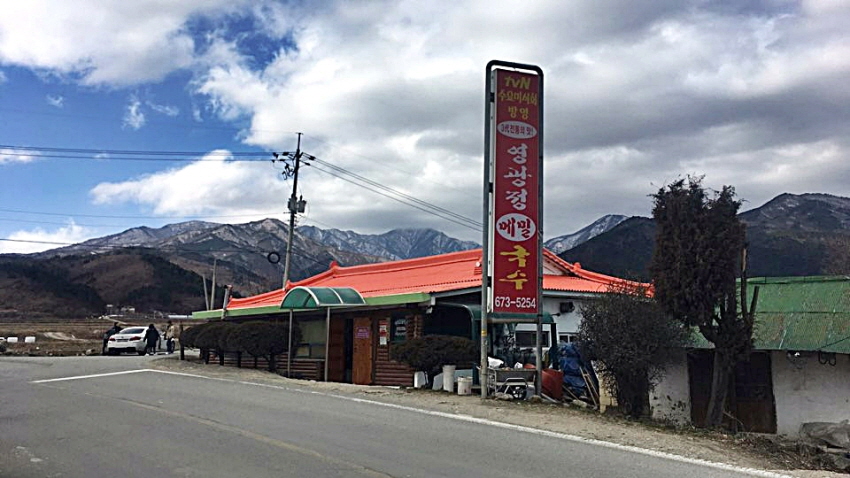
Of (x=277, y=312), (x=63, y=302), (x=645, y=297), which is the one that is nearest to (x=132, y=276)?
(x=63, y=302)

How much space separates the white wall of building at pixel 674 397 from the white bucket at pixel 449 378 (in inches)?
185

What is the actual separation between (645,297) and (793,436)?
445 centimetres

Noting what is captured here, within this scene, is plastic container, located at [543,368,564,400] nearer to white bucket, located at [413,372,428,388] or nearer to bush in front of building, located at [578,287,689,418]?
bush in front of building, located at [578,287,689,418]

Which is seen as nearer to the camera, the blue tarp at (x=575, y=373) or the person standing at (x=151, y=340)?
the blue tarp at (x=575, y=373)

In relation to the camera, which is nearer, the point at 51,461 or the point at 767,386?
the point at 51,461

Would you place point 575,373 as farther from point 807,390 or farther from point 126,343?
point 126,343

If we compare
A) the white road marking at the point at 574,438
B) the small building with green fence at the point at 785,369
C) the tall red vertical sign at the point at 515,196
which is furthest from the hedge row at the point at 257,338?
the small building with green fence at the point at 785,369

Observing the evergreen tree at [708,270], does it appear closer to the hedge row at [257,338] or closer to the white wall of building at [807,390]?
the white wall of building at [807,390]

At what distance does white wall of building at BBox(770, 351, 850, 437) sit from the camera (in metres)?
15.7

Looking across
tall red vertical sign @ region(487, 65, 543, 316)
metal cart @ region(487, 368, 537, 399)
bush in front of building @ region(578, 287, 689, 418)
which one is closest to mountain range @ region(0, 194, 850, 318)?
tall red vertical sign @ region(487, 65, 543, 316)

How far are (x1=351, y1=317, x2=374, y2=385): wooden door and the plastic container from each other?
257 inches

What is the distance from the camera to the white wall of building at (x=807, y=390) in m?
15.7

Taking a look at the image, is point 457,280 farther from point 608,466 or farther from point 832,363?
point 608,466

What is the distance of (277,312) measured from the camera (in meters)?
26.0
